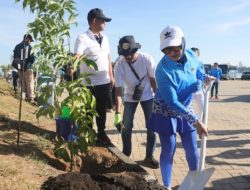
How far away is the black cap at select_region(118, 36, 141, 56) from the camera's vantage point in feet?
18.5

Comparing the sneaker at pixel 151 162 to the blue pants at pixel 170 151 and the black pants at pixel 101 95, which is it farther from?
the blue pants at pixel 170 151

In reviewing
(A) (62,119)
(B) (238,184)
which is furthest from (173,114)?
(A) (62,119)

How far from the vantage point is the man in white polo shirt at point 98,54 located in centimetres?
619

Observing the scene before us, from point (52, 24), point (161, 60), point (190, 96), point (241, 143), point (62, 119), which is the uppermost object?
point (52, 24)

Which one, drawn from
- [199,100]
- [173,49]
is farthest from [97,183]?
[199,100]

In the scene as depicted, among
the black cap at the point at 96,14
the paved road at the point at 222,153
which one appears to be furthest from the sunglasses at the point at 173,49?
the black cap at the point at 96,14

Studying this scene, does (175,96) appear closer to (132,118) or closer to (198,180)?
(198,180)

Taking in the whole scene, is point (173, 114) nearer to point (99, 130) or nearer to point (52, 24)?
point (52, 24)

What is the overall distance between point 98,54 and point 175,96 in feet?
8.24

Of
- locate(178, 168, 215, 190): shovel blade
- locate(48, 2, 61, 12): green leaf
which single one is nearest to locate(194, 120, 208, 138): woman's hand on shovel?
locate(178, 168, 215, 190): shovel blade

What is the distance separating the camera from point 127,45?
18.7 ft

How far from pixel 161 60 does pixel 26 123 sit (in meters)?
4.22

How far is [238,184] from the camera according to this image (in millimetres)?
5184

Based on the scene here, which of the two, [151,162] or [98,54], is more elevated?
[98,54]
